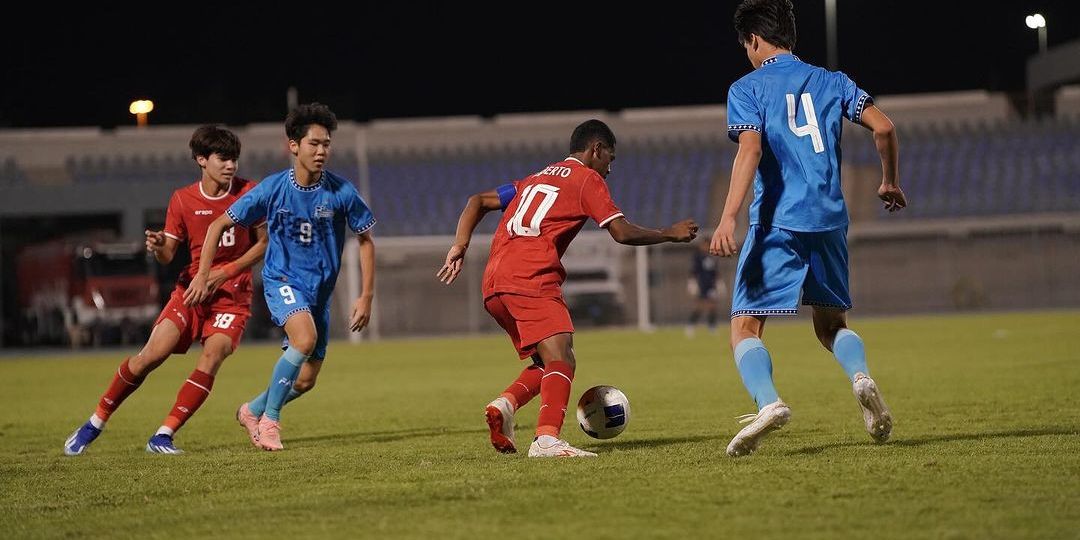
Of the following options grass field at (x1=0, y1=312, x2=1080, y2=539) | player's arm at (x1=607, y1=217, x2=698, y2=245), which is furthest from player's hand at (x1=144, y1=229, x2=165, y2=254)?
player's arm at (x1=607, y1=217, x2=698, y2=245)

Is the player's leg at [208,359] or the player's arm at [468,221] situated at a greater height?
the player's arm at [468,221]

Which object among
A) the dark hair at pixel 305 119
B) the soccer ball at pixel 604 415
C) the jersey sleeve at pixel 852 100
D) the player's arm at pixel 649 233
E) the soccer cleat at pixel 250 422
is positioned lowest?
the soccer cleat at pixel 250 422

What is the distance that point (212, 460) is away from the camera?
784 cm

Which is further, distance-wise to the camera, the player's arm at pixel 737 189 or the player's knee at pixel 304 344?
the player's knee at pixel 304 344

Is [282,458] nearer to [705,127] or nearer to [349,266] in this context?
[349,266]

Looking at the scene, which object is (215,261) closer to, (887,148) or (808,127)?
(808,127)

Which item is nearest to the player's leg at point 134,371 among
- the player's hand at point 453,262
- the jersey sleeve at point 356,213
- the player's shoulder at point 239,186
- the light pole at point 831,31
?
the player's shoulder at point 239,186

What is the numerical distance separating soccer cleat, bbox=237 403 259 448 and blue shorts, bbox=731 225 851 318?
3269 millimetres

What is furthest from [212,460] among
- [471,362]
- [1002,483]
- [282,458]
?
[471,362]

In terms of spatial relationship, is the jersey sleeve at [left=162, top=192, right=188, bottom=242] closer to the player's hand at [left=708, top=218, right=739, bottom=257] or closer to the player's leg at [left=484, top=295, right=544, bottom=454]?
the player's leg at [left=484, top=295, right=544, bottom=454]

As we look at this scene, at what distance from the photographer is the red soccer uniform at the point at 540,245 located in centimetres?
719

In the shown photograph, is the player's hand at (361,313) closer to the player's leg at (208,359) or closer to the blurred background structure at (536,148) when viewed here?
the player's leg at (208,359)

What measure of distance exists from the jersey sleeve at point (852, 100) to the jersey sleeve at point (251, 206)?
3.45m

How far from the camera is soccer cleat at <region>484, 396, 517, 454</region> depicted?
724 cm
